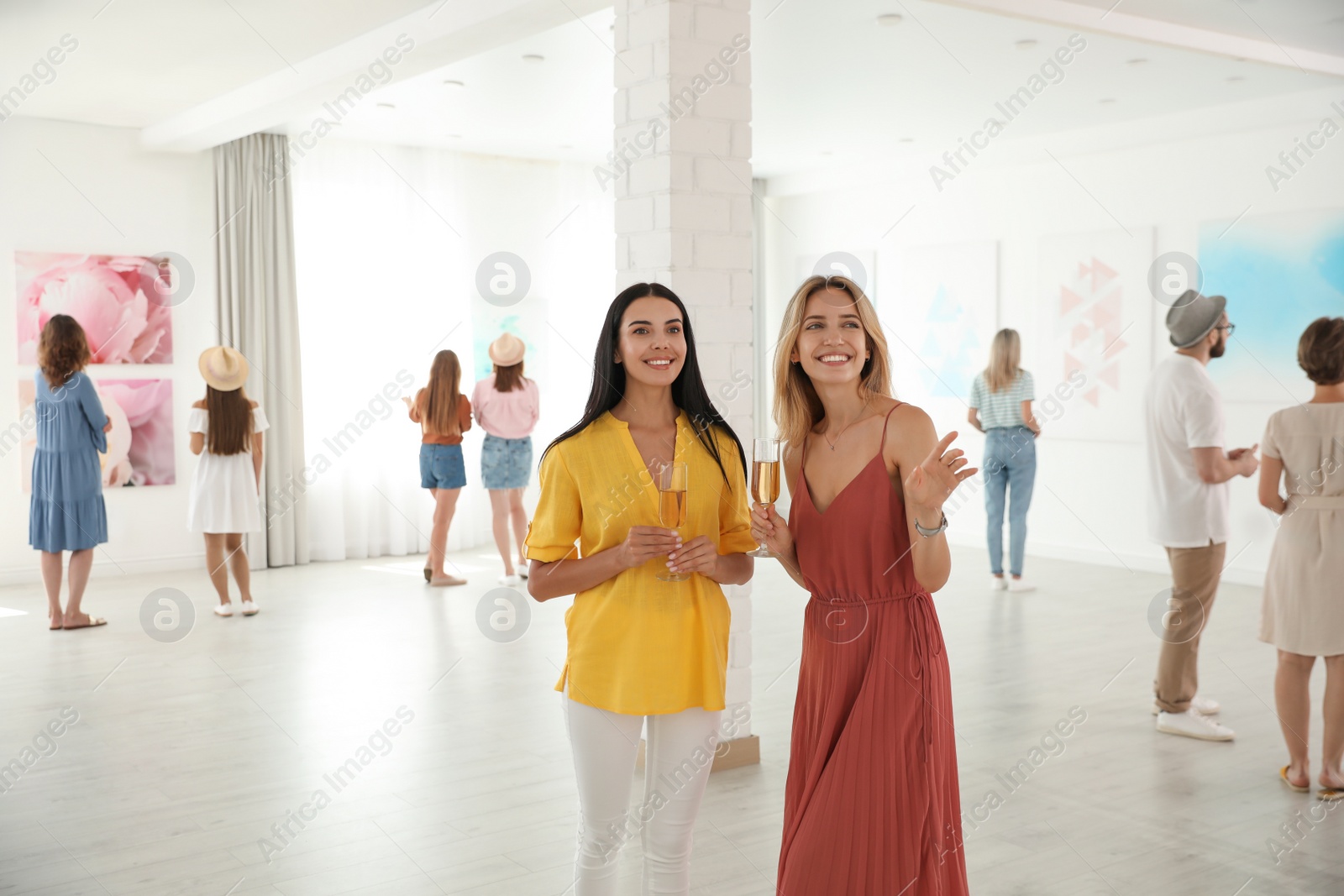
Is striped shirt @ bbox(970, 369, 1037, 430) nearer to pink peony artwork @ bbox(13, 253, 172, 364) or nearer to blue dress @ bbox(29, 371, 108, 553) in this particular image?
blue dress @ bbox(29, 371, 108, 553)

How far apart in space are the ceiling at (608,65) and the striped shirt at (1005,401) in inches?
76.1

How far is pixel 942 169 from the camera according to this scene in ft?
31.4

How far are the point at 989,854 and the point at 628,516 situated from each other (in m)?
1.85

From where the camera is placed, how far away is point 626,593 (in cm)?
229

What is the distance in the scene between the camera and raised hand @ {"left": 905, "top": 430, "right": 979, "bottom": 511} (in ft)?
6.69

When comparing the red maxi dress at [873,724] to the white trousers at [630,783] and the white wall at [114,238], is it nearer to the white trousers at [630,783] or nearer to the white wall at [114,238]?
the white trousers at [630,783]

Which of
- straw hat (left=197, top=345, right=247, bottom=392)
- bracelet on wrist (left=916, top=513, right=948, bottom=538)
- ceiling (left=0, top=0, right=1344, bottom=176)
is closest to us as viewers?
bracelet on wrist (left=916, top=513, right=948, bottom=538)

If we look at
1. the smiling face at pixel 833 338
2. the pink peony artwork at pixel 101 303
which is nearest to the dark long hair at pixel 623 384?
the smiling face at pixel 833 338

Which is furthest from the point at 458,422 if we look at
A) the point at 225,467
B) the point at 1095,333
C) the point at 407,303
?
the point at 1095,333

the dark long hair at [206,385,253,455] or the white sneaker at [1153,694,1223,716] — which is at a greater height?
the dark long hair at [206,385,253,455]

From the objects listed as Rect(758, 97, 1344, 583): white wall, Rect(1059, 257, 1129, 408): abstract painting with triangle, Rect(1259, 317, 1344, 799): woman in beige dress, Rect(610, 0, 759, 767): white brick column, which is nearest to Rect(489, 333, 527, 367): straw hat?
Rect(610, 0, 759, 767): white brick column

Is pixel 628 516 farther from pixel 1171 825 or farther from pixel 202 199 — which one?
→ pixel 202 199

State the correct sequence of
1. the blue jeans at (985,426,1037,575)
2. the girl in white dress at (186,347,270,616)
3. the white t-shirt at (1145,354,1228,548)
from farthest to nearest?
the blue jeans at (985,426,1037,575)
the girl in white dress at (186,347,270,616)
the white t-shirt at (1145,354,1228,548)

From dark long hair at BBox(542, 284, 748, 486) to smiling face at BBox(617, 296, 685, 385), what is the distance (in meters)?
0.02
